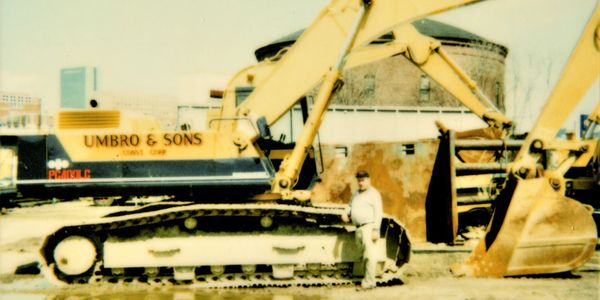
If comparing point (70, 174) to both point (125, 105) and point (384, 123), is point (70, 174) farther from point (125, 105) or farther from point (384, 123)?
point (384, 123)

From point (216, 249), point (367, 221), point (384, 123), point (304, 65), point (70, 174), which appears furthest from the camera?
point (384, 123)

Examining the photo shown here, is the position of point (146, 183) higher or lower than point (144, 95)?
lower

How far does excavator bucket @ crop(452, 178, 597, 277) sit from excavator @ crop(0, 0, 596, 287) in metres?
1.13

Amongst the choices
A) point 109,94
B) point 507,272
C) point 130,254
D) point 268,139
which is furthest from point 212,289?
point 507,272

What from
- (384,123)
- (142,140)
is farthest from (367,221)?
(384,123)

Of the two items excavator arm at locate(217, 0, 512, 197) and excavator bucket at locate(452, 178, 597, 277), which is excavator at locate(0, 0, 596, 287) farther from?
excavator bucket at locate(452, 178, 597, 277)

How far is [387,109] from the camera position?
2758 centimetres

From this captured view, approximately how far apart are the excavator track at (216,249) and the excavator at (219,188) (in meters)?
0.01

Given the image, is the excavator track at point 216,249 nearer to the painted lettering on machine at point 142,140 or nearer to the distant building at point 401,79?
the painted lettering on machine at point 142,140

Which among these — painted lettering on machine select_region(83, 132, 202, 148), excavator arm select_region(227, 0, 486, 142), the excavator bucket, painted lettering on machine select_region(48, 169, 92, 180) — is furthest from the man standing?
painted lettering on machine select_region(48, 169, 92, 180)

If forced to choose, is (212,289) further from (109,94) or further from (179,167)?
(109,94)

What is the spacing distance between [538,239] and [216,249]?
4.20m

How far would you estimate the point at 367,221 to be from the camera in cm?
752

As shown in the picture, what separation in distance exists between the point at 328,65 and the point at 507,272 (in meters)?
3.65
